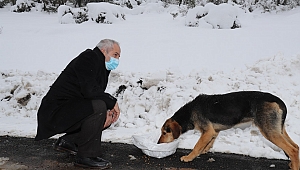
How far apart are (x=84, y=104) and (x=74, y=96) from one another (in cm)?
22

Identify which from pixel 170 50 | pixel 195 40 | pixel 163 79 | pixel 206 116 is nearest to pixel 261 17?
pixel 195 40

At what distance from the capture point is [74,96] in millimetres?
4434

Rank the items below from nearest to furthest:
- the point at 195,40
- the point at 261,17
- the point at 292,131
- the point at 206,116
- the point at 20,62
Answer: the point at 206,116 → the point at 292,131 → the point at 20,62 → the point at 195,40 → the point at 261,17

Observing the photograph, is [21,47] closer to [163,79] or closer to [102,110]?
[163,79]

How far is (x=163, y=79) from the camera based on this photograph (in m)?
7.60

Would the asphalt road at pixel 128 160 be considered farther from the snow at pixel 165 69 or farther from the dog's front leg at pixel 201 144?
the snow at pixel 165 69

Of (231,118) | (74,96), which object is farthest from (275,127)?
(74,96)

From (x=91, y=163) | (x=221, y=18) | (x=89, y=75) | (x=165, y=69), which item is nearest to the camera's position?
(x=89, y=75)

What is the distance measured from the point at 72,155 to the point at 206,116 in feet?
6.64

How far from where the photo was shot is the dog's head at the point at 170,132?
4891 mm

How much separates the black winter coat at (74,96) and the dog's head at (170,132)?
37.0 inches

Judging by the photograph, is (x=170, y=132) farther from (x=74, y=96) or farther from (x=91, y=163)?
(x=74, y=96)

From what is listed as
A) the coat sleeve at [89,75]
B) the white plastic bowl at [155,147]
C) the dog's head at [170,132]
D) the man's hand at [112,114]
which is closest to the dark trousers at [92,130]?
the coat sleeve at [89,75]

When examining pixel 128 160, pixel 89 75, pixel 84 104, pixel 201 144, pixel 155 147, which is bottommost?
pixel 128 160
